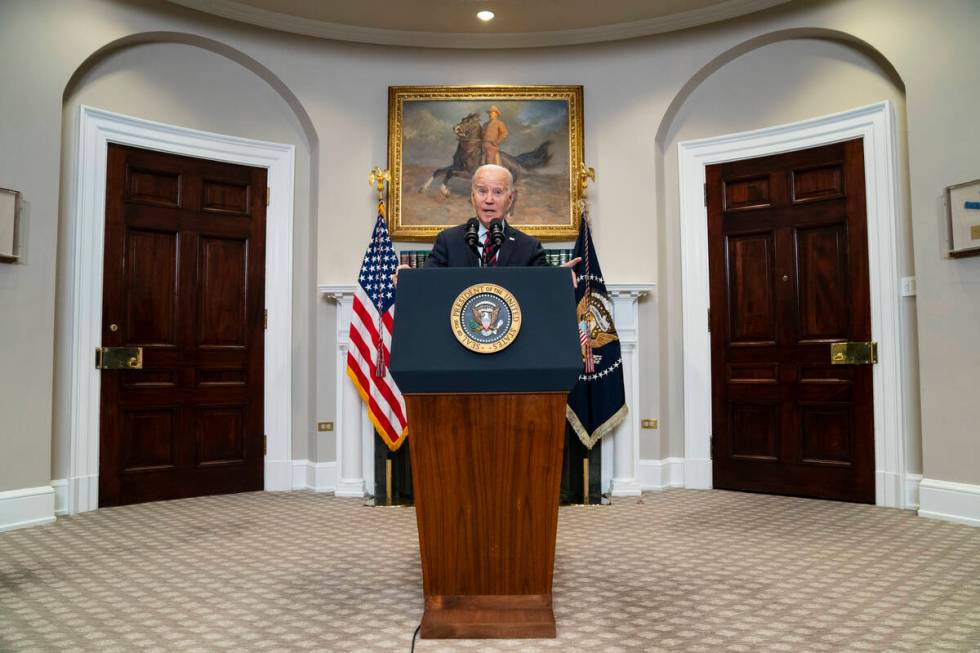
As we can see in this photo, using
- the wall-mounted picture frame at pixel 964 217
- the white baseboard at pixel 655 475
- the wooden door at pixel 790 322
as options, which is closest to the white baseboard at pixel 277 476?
the white baseboard at pixel 655 475

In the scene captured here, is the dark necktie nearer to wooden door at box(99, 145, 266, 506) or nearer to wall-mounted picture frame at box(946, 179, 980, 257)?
Result: wall-mounted picture frame at box(946, 179, 980, 257)

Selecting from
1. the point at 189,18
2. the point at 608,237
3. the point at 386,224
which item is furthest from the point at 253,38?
the point at 608,237

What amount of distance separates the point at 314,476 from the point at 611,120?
3.88 metres

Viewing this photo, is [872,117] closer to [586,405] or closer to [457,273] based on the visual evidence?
[586,405]

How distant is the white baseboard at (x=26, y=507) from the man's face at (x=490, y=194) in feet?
11.7

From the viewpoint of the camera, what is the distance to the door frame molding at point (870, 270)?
515 centimetres

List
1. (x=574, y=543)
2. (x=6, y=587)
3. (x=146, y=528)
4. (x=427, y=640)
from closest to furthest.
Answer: (x=427, y=640) → (x=6, y=587) → (x=574, y=543) → (x=146, y=528)

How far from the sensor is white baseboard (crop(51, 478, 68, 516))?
493 centimetres

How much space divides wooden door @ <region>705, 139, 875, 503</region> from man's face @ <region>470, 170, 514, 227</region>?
351 centimetres

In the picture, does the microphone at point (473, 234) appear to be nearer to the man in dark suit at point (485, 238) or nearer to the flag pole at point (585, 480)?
the man in dark suit at point (485, 238)

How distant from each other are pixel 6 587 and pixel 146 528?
1.29 metres

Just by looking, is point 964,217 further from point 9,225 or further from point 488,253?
point 9,225

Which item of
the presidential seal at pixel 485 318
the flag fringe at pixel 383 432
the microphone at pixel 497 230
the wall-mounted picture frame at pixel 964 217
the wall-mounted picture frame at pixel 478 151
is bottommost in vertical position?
the flag fringe at pixel 383 432

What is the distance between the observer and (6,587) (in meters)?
3.23
